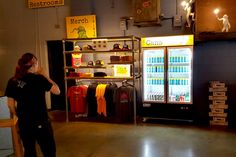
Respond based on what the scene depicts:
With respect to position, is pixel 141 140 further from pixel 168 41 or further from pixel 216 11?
pixel 216 11

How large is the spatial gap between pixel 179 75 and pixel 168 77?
0.25 meters

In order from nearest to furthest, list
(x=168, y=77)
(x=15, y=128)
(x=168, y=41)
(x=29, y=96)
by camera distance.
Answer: (x=29, y=96) → (x=15, y=128) → (x=168, y=41) → (x=168, y=77)

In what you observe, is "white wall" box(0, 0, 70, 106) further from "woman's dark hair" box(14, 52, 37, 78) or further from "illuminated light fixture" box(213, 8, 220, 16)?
"woman's dark hair" box(14, 52, 37, 78)

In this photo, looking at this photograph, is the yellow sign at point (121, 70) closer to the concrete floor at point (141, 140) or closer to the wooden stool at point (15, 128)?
the concrete floor at point (141, 140)

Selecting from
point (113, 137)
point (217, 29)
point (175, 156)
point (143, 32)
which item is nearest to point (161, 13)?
point (143, 32)

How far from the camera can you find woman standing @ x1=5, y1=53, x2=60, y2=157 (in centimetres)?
282

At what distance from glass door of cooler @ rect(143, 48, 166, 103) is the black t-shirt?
11.7 ft

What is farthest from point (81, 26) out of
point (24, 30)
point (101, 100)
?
point (101, 100)

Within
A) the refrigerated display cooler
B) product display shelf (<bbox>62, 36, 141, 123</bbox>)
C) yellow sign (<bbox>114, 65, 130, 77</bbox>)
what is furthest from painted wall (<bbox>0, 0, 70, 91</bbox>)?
the refrigerated display cooler

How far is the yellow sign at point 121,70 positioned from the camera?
615cm

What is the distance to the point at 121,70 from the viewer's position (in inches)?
245

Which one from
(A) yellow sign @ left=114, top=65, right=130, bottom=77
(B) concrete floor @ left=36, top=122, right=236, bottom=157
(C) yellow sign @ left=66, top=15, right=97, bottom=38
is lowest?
(B) concrete floor @ left=36, top=122, right=236, bottom=157

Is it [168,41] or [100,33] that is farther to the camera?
[100,33]

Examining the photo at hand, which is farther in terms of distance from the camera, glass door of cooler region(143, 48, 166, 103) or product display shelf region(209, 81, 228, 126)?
glass door of cooler region(143, 48, 166, 103)
